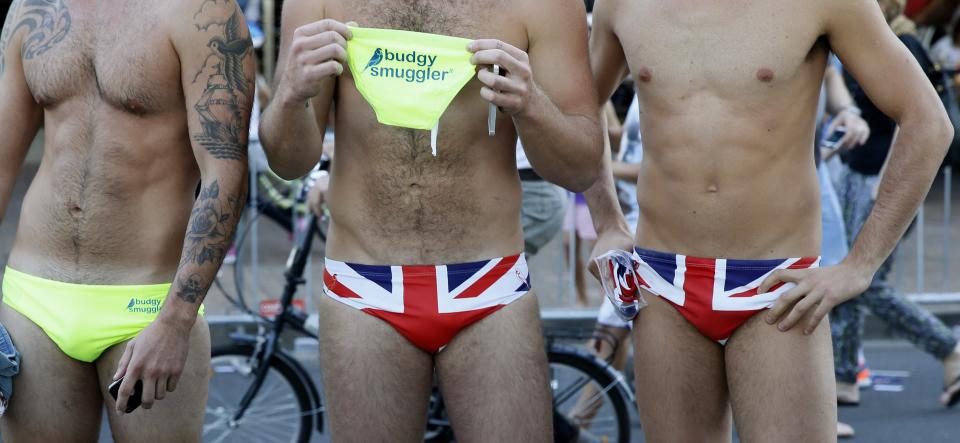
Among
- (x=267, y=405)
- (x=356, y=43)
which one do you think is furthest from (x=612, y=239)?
(x=267, y=405)

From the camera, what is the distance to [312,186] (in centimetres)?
561

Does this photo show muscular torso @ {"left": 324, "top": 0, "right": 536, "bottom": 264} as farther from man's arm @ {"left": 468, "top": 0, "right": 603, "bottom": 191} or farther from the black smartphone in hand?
the black smartphone in hand

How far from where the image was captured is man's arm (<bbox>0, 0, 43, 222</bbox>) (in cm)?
366

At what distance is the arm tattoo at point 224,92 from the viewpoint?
350cm

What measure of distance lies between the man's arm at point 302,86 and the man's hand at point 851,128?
336cm

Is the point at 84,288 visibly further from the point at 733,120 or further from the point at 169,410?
the point at 733,120

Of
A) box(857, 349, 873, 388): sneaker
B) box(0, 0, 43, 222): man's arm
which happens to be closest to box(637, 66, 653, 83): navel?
box(0, 0, 43, 222): man's arm

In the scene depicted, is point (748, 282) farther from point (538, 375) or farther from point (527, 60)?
point (527, 60)

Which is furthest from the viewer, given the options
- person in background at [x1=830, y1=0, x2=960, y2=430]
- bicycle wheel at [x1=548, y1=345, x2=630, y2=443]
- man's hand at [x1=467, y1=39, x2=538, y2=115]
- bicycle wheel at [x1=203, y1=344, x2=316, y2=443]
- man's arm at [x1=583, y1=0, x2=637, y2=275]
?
person in background at [x1=830, y1=0, x2=960, y2=430]

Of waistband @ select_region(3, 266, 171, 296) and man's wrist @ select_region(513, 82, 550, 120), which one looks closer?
man's wrist @ select_region(513, 82, 550, 120)

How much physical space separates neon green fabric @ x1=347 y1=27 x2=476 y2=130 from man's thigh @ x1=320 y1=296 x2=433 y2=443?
0.59 metres

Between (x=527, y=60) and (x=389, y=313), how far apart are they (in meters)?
0.79

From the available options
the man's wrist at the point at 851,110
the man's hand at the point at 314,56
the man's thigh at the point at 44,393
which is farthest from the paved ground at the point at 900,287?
the man's hand at the point at 314,56

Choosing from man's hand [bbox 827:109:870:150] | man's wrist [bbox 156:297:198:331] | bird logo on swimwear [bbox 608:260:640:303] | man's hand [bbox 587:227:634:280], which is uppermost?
man's hand [bbox 827:109:870:150]
